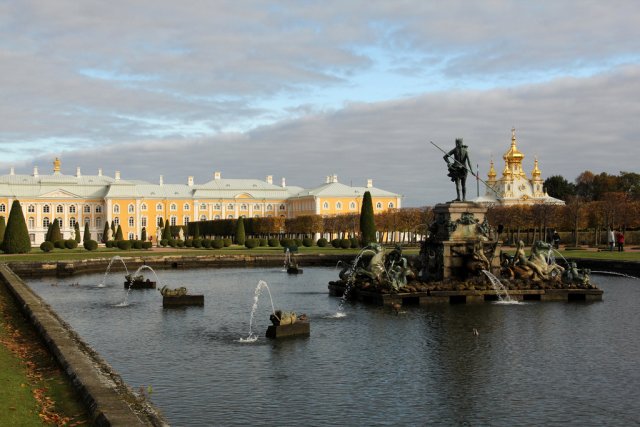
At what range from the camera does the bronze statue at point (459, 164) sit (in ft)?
61.1

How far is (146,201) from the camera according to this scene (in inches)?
3607

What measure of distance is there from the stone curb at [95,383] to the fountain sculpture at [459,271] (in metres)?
7.87

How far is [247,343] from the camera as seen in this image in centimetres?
A: 1121

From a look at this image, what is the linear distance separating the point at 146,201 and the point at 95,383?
285 feet

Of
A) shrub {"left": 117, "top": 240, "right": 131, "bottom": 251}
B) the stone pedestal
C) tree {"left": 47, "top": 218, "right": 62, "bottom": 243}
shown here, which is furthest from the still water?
tree {"left": 47, "top": 218, "right": 62, "bottom": 243}

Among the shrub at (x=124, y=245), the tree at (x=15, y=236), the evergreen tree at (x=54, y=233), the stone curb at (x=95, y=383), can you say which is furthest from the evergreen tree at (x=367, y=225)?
the stone curb at (x=95, y=383)

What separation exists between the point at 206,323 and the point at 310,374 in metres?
4.87

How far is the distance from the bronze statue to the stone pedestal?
1.85 ft

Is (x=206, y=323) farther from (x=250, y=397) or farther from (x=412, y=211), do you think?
(x=412, y=211)

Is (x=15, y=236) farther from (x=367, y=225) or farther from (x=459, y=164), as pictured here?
(x=459, y=164)

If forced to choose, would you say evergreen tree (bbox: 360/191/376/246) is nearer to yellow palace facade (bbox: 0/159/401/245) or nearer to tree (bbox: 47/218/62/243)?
tree (bbox: 47/218/62/243)

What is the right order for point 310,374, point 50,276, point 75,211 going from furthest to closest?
point 75,211 < point 50,276 < point 310,374

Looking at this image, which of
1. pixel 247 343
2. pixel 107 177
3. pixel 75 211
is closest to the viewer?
pixel 247 343

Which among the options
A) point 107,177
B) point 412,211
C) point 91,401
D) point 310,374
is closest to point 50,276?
point 310,374
